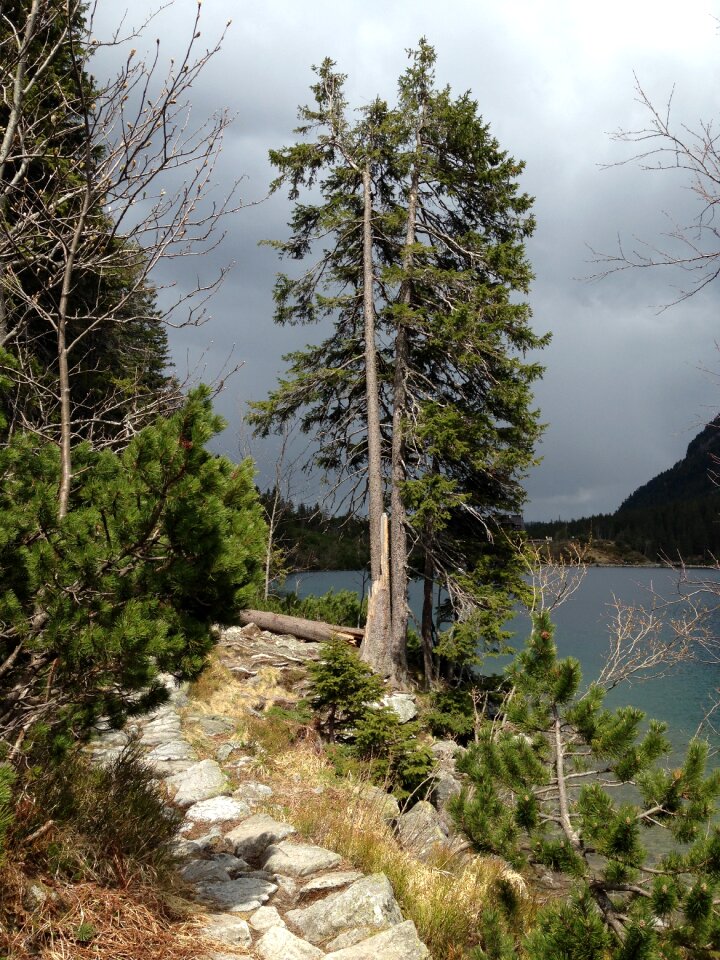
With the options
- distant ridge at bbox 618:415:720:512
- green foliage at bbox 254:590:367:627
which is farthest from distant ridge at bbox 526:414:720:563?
green foliage at bbox 254:590:367:627

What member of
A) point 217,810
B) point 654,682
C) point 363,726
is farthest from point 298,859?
point 654,682

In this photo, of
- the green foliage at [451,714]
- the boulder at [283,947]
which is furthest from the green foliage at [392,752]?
the boulder at [283,947]

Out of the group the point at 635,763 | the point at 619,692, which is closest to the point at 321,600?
the point at 619,692

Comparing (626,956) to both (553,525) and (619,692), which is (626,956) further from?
(553,525)

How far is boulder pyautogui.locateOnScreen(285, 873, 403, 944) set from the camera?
4.17m

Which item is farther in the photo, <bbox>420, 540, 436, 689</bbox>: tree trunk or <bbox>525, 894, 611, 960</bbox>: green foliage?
<bbox>420, 540, 436, 689</bbox>: tree trunk

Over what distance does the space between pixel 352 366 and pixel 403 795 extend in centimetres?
1046

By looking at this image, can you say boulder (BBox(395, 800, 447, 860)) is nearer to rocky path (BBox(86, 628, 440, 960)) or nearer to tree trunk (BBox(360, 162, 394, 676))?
rocky path (BBox(86, 628, 440, 960))

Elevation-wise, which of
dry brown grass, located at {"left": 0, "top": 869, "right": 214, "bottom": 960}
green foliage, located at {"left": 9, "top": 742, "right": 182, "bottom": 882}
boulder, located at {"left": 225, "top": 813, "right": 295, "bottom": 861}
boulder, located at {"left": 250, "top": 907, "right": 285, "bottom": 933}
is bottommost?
boulder, located at {"left": 225, "top": 813, "right": 295, "bottom": 861}

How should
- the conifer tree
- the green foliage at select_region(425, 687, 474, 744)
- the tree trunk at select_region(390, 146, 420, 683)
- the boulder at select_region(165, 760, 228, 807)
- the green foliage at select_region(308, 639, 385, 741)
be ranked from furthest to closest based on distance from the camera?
the tree trunk at select_region(390, 146, 420, 683), the green foliage at select_region(425, 687, 474, 744), the green foliage at select_region(308, 639, 385, 741), the boulder at select_region(165, 760, 228, 807), the conifer tree

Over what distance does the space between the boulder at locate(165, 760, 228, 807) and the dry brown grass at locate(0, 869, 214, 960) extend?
8.10 ft

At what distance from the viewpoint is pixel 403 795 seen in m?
8.34

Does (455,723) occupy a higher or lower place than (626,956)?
lower

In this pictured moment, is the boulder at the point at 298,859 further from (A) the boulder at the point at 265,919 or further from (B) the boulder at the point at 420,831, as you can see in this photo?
(B) the boulder at the point at 420,831
